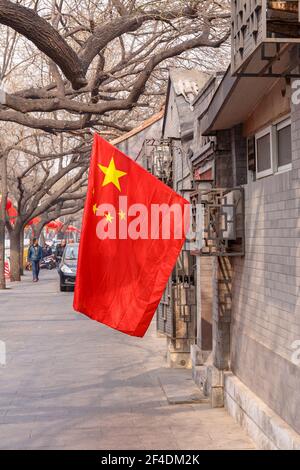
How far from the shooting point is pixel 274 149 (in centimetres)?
770

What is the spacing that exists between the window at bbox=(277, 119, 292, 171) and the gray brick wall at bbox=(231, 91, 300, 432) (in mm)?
194

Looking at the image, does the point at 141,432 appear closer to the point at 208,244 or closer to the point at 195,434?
the point at 195,434

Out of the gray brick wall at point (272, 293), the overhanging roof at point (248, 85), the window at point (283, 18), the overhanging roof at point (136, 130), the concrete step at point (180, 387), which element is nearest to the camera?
the window at point (283, 18)

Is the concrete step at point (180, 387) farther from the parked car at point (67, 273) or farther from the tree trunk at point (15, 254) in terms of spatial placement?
the tree trunk at point (15, 254)

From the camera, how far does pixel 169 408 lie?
31.8ft

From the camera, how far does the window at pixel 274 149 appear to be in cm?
731

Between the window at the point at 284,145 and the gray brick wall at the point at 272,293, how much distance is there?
194 mm

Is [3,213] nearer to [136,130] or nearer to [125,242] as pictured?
[136,130]

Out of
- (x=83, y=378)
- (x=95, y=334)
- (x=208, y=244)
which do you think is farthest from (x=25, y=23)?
(x=95, y=334)

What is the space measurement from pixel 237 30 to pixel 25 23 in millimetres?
3255

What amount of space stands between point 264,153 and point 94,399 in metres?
4.31

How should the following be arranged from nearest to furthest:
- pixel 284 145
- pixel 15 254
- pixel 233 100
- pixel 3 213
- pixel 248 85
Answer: pixel 284 145
pixel 248 85
pixel 233 100
pixel 3 213
pixel 15 254

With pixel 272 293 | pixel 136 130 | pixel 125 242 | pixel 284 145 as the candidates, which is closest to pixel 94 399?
pixel 125 242

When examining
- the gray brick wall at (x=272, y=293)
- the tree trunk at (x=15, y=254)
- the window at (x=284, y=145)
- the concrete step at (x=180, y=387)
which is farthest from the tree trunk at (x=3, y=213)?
the window at (x=284, y=145)
